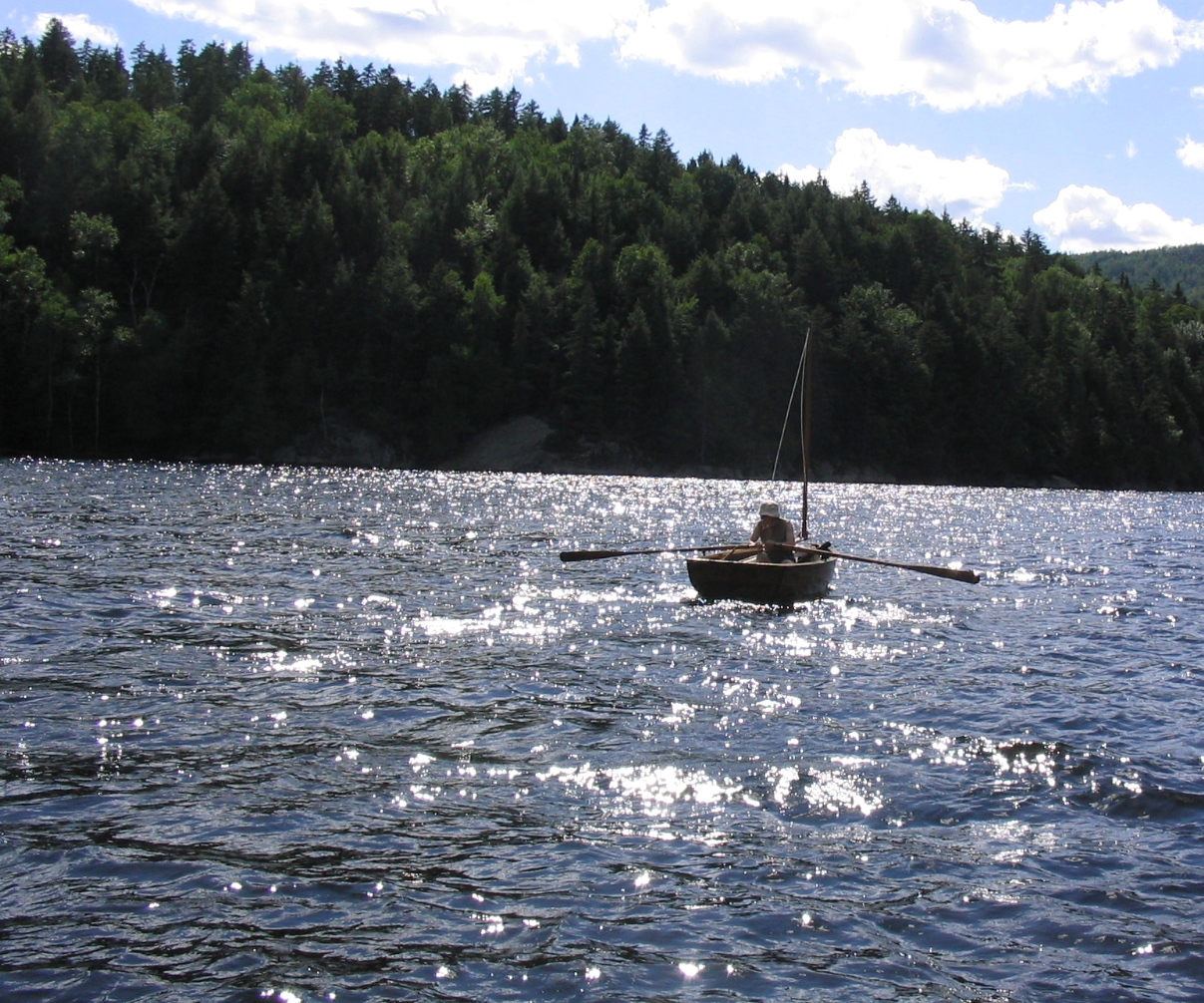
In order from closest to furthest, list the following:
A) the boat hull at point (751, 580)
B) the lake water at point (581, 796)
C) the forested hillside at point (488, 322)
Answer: the lake water at point (581, 796) → the boat hull at point (751, 580) → the forested hillside at point (488, 322)

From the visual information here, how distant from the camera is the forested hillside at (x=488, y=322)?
10138 cm

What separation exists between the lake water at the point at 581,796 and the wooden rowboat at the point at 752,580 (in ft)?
1.49

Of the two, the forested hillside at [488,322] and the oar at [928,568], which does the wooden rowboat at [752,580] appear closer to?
the oar at [928,568]

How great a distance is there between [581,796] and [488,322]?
101184 mm

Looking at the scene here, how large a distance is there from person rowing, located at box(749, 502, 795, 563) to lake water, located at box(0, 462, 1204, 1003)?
177cm

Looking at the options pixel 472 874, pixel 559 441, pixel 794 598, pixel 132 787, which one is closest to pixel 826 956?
pixel 472 874

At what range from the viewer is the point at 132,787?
38.1 feet

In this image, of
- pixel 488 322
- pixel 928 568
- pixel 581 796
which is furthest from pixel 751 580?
pixel 488 322

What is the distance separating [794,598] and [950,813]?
15133 millimetres

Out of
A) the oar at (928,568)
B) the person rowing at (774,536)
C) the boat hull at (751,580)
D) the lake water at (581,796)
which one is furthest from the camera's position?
the person rowing at (774,536)

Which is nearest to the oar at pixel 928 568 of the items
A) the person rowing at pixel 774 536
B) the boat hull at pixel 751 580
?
the person rowing at pixel 774 536

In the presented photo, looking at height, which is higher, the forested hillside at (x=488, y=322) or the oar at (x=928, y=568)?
the forested hillside at (x=488, y=322)

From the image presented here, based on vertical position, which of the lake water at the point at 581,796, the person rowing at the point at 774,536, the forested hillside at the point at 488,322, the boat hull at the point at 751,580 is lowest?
the lake water at the point at 581,796

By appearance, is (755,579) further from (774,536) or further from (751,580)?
(774,536)
